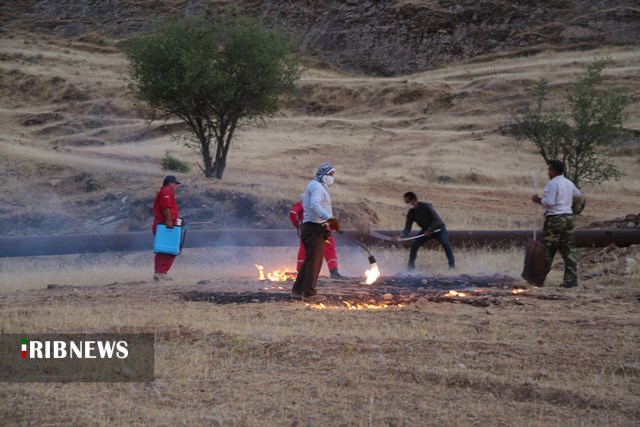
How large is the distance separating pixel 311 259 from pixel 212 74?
1560 centimetres

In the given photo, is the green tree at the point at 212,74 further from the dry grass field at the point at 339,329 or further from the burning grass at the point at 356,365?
the burning grass at the point at 356,365

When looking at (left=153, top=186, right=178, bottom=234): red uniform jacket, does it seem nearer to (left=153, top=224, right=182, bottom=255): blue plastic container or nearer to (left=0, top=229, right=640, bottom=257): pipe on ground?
(left=153, top=224, right=182, bottom=255): blue plastic container

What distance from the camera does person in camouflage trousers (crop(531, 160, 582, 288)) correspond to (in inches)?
453

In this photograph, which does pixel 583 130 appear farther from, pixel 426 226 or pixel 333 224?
pixel 333 224

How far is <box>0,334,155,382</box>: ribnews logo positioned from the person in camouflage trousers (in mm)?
6096

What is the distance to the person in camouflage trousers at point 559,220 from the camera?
453 inches

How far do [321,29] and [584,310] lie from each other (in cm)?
6565

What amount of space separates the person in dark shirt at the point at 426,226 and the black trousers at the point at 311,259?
405 cm

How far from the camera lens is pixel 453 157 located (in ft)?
113

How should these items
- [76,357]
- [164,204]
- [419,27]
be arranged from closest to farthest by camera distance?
[76,357] → [164,204] → [419,27]

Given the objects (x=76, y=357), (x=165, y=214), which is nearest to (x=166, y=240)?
(x=165, y=214)

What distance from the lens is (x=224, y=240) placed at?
16438mm

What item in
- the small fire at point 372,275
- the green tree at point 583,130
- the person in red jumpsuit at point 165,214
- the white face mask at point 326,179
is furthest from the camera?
the green tree at point 583,130

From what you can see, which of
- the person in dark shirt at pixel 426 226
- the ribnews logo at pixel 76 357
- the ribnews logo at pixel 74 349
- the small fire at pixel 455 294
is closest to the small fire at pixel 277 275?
the person in dark shirt at pixel 426 226
